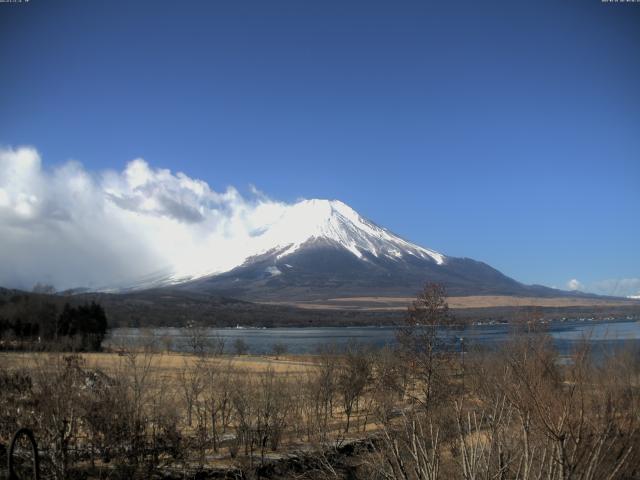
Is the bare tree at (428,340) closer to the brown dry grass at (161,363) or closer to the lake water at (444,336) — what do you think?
the lake water at (444,336)

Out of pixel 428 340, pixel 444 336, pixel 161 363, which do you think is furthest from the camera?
pixel 161 363

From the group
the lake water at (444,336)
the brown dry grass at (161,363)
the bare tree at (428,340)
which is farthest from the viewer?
the lake water at (444,336)

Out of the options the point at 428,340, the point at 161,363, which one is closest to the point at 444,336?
the point at 428,340

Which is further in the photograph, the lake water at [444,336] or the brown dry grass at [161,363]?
the lake water at [444,336]

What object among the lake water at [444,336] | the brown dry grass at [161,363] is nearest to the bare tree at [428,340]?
the lake water at [444,336]

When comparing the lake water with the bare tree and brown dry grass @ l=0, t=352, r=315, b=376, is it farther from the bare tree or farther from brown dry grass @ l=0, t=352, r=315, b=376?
the bare tree

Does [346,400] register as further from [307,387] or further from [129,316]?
[129,316]

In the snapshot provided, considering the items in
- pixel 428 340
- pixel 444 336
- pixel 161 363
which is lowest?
pixel 161 363

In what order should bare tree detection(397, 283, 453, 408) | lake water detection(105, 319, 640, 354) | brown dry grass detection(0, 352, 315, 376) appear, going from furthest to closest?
lake water detection(105, 319, 640, 354) → bare tree detection(397, 283, 453, 408) → brown dry grass detection(0, 352, 315, 376)

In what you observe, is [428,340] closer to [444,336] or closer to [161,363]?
[444,336]

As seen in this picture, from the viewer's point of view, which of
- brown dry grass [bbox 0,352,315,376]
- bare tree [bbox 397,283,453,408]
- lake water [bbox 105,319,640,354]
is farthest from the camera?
lake water [bbox 105,319,640,354]

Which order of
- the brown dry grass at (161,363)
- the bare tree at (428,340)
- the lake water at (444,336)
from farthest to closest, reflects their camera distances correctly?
the lake water at (444,336) → the bare tree at (428,340) → the brown dry grass at (161,363)

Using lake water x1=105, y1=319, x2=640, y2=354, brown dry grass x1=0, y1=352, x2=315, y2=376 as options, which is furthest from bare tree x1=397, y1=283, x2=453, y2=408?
brown dry grass x1=0, y1=352, x2=315, y2=376

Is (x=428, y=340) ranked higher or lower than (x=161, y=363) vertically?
higher
